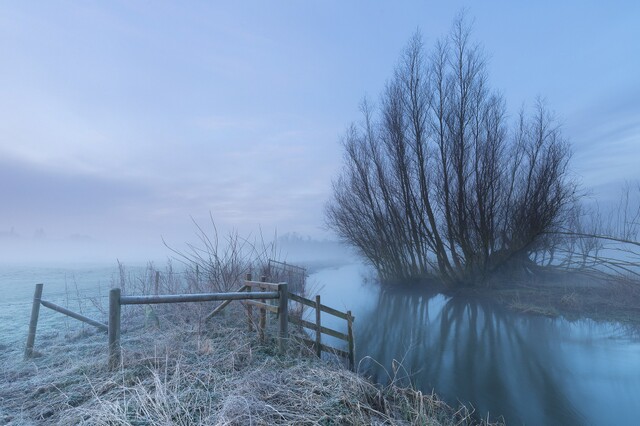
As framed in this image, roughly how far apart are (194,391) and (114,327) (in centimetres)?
135

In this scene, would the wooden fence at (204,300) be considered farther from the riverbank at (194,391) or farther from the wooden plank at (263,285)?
the riverbank at (194,391)

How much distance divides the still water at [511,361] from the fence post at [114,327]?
11.8 ft

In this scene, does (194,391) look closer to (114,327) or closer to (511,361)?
(114,327)

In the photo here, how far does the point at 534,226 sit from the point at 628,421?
13237 mm

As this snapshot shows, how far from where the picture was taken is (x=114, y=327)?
420 cm

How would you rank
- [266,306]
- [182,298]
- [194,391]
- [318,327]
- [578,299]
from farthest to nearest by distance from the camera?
1. [578,299]
2. [318,327]
3. [266,306]
4. [182,298]
5. [194,391]

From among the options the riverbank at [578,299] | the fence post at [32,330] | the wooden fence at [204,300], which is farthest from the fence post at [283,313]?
the riverbank at [578,299]

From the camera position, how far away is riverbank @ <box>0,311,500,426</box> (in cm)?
323

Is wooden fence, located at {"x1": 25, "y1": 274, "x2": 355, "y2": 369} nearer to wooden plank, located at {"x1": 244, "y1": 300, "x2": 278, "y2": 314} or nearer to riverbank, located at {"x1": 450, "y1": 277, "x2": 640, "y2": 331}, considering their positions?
wooden plank, located at {"x1": 244, "y1": 300, "x2": 278, "y2": 314}

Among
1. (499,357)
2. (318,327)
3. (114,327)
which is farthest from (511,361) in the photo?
(114,327)

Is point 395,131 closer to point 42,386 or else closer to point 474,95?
point 474,95

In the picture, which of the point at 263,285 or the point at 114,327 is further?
the point at 263,285

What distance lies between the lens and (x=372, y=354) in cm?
1031

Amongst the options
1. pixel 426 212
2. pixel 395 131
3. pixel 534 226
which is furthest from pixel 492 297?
pixel 395 131
